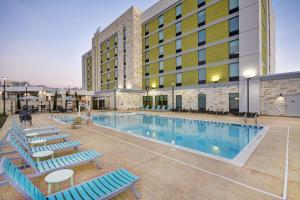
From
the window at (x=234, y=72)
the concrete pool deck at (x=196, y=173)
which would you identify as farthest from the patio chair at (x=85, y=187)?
the window at (x=234, y=72)

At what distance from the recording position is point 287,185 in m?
3.14

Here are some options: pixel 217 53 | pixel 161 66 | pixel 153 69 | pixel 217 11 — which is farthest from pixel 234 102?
pixel 153 69

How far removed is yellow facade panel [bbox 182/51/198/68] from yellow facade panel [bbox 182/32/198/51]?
3.80ft

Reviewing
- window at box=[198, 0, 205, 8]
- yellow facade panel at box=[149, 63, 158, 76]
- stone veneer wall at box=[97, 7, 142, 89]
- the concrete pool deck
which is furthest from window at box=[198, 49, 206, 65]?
the concrete pool deck

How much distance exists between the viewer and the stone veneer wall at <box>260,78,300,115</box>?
13859 millimetres

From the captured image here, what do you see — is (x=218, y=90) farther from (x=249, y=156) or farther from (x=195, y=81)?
(x=249, y=156)

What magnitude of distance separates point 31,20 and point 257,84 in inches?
1385

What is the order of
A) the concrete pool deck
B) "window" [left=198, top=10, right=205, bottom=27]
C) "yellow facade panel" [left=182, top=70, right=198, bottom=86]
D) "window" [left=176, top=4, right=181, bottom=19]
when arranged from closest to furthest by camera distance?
the concrete pool deck → "window" [left=198, top=10, right=205, bottom=27] → "yellow facade panel" [left=182, top=70, right=198, bottom=86] → "window" [left=176, top=4, right=181, bottom=19]

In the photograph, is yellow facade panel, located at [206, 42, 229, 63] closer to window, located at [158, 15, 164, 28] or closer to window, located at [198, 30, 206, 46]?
window, located at [198, 30, 206, 46]

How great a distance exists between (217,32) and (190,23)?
16.6 feet

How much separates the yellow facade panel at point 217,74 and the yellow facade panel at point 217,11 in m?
6.79

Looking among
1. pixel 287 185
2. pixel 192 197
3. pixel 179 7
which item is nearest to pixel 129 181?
pixel 192 197

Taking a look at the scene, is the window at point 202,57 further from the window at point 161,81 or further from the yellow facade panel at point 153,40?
the yellow facade panel at point 153,40

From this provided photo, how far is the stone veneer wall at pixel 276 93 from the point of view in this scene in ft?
45.5
